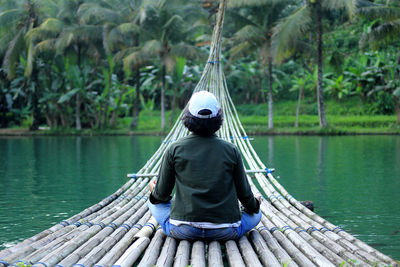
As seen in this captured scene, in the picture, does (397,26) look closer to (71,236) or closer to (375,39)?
(375,39)

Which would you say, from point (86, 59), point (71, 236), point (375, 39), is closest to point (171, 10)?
point (86, 59)

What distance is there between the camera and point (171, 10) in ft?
49.9

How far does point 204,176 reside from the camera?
2188 millimetres

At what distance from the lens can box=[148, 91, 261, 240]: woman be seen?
218cm

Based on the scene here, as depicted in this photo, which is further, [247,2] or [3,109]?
Result: [3,109]

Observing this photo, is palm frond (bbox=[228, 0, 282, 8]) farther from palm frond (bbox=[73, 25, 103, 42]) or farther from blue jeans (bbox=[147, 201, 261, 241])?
blue jeans (bbox=[147, 201, 261, 241])

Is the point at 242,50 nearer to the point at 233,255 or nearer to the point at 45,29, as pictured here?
the point at 45,29

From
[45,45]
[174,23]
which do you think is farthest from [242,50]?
[45,45]

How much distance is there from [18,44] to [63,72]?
62.7 inches

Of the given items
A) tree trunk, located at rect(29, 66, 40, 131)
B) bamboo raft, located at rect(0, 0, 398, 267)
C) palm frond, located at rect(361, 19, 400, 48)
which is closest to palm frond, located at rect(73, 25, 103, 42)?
tree trunk, located at rect(29, 66, 40, 131)

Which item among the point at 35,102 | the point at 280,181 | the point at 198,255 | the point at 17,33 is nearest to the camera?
the point at 198,255

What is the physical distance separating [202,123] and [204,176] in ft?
0.75

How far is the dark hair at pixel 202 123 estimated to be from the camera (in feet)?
7.12

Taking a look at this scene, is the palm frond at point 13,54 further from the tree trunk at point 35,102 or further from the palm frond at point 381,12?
the palm frond at point 381,12
